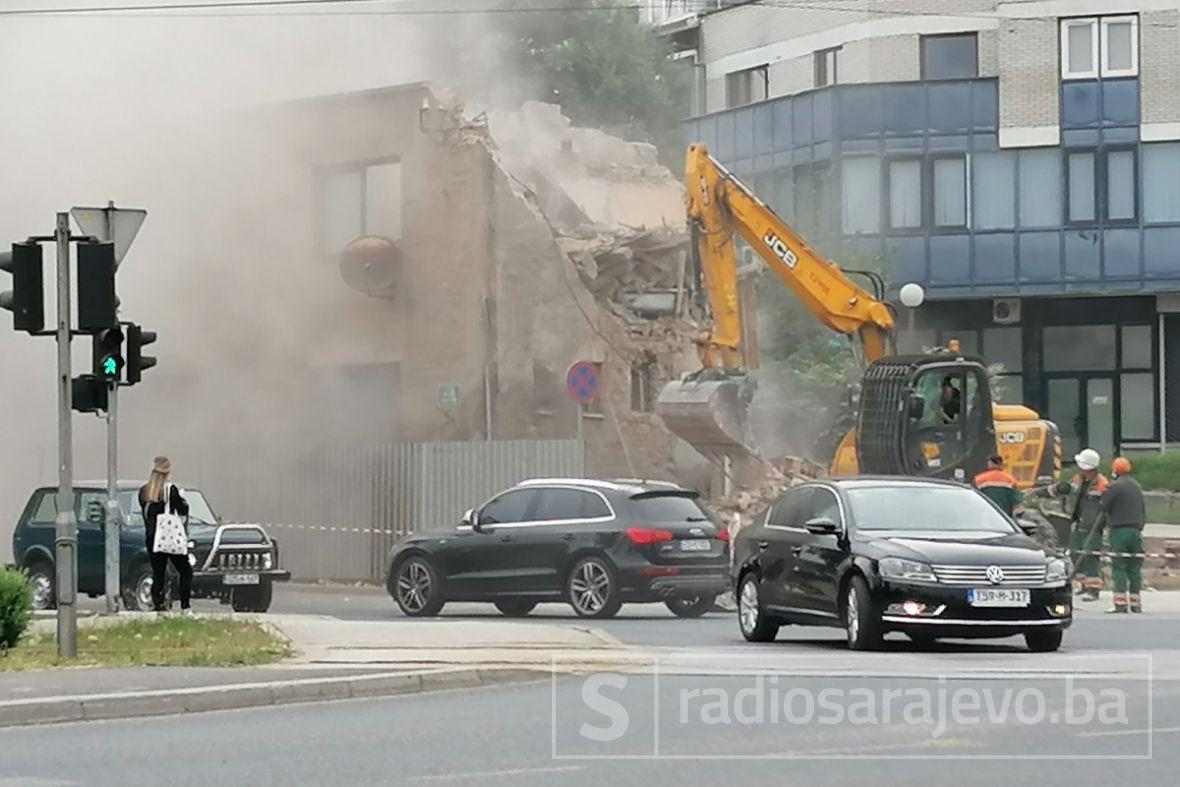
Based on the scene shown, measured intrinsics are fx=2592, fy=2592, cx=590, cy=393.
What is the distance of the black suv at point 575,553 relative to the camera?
25.3 meters

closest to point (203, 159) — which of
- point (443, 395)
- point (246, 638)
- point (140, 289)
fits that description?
point (140, 289)

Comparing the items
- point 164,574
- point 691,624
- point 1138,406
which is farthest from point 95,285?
point 1138,406

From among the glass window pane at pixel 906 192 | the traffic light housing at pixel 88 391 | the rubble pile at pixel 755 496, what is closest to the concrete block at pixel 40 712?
the traffic light housing at pixel 88 391

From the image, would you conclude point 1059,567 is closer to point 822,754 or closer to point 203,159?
point 822,754

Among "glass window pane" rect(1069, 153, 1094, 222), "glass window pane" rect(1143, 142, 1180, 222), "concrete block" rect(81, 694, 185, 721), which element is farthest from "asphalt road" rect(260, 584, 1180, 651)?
"glass window pane" rect(1069, 153, 1094, 222)

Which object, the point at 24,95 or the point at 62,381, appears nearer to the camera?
the point at 62,381

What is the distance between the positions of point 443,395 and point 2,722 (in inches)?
892

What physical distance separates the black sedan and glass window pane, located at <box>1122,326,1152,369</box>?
36789mm

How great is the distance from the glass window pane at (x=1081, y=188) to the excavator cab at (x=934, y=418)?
75.1 ft

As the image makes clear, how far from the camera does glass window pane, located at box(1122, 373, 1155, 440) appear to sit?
187 ft

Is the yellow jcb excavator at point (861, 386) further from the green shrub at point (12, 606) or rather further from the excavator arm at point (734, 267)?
the green shrub at point (12, 606)

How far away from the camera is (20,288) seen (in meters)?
18.0

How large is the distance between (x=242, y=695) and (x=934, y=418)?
18173 mm

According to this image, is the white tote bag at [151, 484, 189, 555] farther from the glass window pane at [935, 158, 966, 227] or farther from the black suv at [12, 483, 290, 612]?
the glass window pane at [935, 158, 966, 227]
